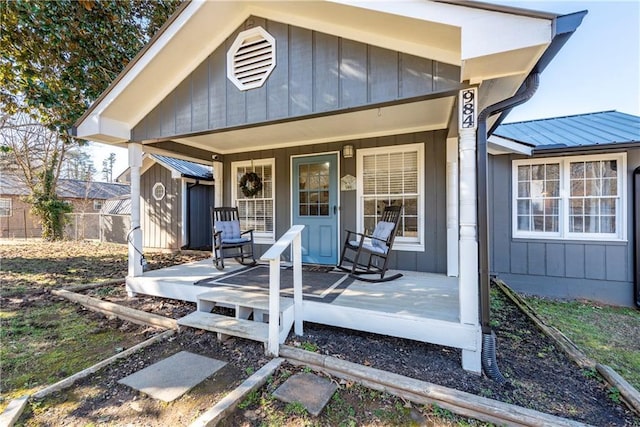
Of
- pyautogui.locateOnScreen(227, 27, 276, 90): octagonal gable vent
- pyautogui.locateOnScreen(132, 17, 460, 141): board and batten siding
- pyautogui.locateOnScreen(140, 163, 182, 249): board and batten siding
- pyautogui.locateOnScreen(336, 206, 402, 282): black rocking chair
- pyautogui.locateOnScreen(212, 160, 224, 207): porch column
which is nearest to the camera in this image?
pyautogui.locateOnScreen(132, 17, 460, 141): board and batten siding

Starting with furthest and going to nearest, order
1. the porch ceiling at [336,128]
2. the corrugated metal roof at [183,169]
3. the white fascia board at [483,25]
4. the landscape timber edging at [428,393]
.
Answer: the corrugated metal roof at [183,169]
the porch ceiling at [336,128]
the white fascia board at [483,25]
the landscape timber edging at [428,393]

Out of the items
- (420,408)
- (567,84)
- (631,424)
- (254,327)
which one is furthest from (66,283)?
(567,84)

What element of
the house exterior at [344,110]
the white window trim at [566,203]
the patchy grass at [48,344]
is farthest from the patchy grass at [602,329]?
the patchy grass at [48,344]

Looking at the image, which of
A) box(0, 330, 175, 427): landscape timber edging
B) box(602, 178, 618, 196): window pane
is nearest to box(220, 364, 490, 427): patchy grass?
box(0, 330, 175, 427): landscape timber edging

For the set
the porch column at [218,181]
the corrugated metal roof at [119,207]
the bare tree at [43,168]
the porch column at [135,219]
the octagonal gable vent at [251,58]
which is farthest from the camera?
the corrugated metal roof at [119,207]

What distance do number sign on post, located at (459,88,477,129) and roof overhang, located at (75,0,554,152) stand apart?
118mm

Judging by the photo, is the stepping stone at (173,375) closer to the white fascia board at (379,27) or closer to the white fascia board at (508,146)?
the white fascia board at (379,27)

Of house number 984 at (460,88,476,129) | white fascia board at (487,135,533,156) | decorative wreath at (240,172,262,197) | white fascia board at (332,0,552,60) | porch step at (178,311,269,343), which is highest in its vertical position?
white fascia board at (332,0,552,60)

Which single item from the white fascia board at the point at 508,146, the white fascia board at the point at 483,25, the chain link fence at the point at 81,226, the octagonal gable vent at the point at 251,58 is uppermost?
the octagonal gable vent at the point at 251,58

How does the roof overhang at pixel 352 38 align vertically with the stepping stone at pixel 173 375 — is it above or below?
above

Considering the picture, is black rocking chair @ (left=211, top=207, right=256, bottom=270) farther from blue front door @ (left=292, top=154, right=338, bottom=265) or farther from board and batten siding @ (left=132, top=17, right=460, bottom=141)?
board and batten siding @ (left=132, top=17, right=460, bottom=141)

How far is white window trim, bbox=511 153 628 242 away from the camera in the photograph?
14.8ft

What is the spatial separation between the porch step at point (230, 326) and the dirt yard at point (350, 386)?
4.9 inches

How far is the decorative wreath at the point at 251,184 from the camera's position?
A: 19.0 ft
